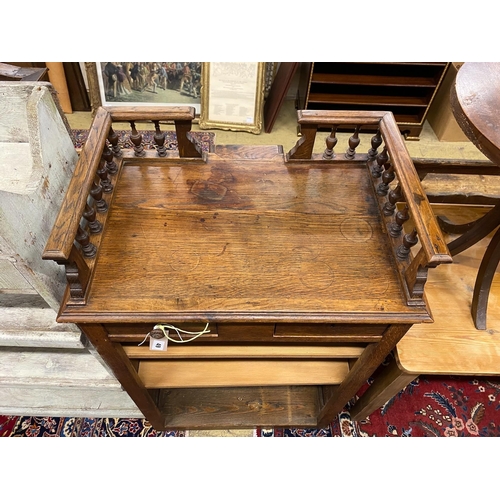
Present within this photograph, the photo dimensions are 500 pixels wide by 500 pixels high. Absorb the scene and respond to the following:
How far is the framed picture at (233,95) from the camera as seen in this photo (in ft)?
8.93

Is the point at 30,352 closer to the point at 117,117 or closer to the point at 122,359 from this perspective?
the point at 122,359

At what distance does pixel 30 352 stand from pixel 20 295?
292 mm

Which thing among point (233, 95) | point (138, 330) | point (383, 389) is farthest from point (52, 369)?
point (233, 95)

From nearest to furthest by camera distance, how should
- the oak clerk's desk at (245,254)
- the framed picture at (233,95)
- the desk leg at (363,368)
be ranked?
the oak clerk's desk at (245,254) < the desk leg at (363,368) < the framed picture at (233,95)

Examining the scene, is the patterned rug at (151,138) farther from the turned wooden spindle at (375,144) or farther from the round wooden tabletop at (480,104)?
the round wooden tabletop at (480,104)

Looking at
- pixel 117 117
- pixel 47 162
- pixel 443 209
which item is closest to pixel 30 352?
pixel 47 162

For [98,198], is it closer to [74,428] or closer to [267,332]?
[267,332]

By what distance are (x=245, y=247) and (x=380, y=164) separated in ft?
1.79

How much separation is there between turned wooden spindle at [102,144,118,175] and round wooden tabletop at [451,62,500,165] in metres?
1.08

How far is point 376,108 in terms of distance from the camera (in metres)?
2.99

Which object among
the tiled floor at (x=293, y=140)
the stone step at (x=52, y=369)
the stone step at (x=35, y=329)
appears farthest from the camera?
the tiled floor at (x=293, y=140)

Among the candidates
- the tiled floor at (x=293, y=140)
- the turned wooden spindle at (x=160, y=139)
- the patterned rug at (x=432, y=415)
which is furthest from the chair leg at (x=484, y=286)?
the tiled floor at (x=293, y=140)

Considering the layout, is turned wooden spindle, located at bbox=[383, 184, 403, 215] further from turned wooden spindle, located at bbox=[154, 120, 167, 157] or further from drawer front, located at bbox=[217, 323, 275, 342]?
turned wooden spindle, located at bbox=[154, 120, 167, 157]

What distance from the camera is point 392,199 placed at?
1.13 metres
